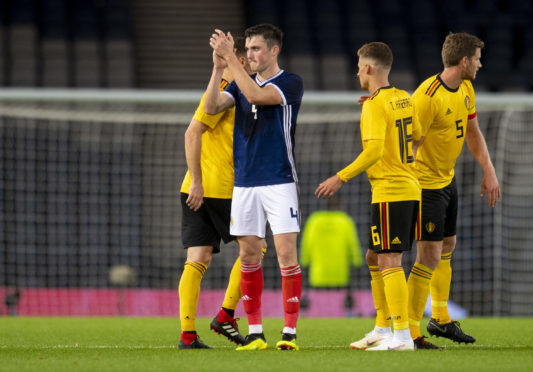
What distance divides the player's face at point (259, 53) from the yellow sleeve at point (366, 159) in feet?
2.37

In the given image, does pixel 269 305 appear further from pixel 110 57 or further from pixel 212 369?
pixel 110 57

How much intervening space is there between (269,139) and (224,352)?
118 cm

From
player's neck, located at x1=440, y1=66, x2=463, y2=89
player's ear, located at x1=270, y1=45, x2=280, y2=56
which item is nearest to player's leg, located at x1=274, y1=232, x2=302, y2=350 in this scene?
player's ear, located at x1=270, y1=45, x2=280, y2=56

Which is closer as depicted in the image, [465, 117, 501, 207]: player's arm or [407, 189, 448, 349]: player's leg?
[407, 189, 448, 349]: player's leg

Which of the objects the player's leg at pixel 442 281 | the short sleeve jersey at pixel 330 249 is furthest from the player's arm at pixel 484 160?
the short sleeve jersey at pixel 330 249

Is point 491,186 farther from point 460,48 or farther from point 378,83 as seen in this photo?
point 378,83

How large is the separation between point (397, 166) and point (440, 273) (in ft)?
3.47

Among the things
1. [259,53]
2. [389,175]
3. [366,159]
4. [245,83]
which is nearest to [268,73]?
[259,53]

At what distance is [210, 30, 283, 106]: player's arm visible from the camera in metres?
4.62

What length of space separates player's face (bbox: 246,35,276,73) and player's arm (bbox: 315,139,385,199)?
72 centimetres

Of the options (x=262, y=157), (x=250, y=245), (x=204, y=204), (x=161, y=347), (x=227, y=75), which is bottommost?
(x=161, y=347)

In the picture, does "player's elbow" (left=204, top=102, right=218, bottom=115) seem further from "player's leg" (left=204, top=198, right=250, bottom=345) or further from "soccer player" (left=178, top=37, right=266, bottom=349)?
"player's leg" (left=204, top=198, right=250, bottom=345)

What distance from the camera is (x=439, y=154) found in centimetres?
521

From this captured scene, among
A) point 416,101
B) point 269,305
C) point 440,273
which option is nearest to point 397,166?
point 416,101
